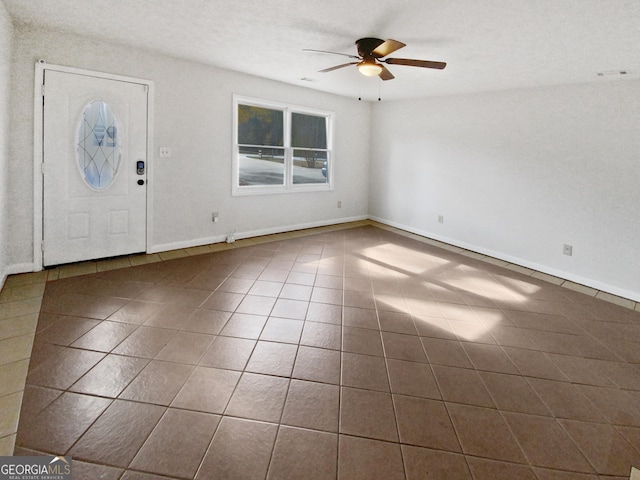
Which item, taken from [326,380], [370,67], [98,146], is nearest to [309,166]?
[370,67]

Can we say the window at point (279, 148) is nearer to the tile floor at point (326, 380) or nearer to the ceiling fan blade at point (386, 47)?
the tile floor at point (326, 380)

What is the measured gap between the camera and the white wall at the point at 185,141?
3.61m

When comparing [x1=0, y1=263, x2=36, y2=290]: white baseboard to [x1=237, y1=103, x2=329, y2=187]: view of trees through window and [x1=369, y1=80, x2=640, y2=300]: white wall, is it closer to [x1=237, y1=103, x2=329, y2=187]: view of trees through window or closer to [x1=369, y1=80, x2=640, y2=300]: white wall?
[x1=237, y1=103, x2=329, y2=187]: view of trees through window

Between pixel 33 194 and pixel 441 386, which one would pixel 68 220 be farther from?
pixel 441 386

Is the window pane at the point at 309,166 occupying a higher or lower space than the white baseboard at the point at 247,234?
higher

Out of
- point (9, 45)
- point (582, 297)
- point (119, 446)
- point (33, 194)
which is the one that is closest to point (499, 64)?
point (582, 297)

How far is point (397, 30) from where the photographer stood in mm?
3156

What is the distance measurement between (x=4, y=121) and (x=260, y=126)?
3.23 metres

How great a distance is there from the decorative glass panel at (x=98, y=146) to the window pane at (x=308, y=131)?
288cm

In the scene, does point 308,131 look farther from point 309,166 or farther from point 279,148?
point 279,148

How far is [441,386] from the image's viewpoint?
7.16 feet

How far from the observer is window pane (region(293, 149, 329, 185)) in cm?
632

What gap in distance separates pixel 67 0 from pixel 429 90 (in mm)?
4672
